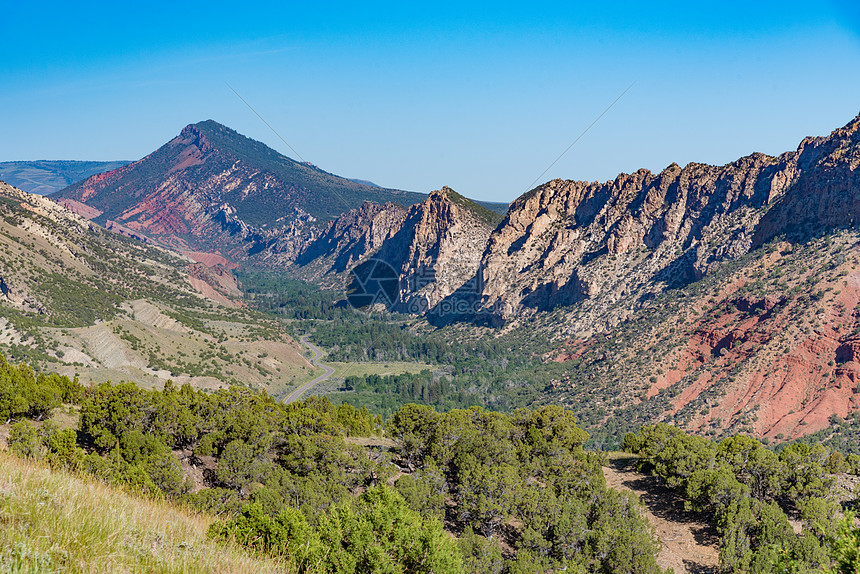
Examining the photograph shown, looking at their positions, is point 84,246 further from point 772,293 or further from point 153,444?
point 772,293

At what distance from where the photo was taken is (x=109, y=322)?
110 metres

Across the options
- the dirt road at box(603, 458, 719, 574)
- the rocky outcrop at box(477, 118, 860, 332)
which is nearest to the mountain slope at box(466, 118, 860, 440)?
the rocky outcrop at box(477, 118, 860, 332)

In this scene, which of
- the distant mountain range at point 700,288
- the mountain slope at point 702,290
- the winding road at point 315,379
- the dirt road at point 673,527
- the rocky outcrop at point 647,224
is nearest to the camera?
the dirt road at point 673,527

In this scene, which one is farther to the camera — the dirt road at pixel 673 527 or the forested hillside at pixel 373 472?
the dirt road at pixel 673 527

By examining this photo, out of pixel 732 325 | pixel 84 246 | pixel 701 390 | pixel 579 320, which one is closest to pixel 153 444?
pixel 701 390

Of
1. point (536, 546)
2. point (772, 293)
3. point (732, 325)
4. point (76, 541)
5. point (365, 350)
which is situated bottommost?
point (365, 350)

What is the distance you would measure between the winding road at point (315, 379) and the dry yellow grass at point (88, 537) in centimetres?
8662

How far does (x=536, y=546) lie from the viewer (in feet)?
94.9

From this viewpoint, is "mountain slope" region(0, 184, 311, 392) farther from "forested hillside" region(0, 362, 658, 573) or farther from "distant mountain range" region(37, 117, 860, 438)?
"distant mountain range" region(37, 117, 860, 438)

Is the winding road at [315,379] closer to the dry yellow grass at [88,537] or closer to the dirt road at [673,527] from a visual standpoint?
the dirt road at [673,527]

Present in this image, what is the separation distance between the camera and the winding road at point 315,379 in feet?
372

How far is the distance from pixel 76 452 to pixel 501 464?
25007 millimetres

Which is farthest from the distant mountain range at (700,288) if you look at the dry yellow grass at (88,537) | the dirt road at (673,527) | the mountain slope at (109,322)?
the dry yellow grass at (88,537)

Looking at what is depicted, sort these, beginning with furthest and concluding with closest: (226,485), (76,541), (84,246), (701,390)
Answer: (84,246)
(701,390)
(226,485)
(76,541)
